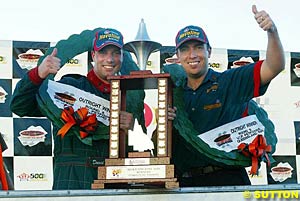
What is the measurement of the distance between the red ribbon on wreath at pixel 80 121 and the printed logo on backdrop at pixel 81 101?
0.13 m

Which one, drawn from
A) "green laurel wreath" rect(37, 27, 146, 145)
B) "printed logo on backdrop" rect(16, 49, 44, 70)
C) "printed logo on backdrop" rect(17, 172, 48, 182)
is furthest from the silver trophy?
"printed logo on backdrop" rect(17, 172, 48, 182)

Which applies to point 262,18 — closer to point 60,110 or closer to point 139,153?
point 139,153

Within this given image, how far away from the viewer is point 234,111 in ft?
26.6

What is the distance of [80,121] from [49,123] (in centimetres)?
114

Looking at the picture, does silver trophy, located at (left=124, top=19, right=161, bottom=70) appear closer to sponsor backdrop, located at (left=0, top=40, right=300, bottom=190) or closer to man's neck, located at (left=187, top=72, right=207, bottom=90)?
man's neck, located at (left=187, top=72, right=207, bottom=90)

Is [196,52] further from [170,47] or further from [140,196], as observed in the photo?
[140,196]

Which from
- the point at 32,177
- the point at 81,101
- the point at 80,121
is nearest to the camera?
the point at 80,121

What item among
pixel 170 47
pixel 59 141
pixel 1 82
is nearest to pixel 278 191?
pixel 59 141

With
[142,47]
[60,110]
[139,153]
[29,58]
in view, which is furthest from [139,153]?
[29,58]

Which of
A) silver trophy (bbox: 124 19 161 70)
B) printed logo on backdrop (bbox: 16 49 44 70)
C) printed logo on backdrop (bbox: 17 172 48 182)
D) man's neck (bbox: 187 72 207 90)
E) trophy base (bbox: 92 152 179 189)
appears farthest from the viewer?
printed logo on backdrop (bbox: 16 49 44 70)

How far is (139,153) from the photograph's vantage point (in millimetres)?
6207

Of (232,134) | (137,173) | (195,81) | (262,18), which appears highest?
(262,18)

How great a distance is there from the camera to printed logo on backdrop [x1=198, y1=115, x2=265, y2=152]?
801 cm

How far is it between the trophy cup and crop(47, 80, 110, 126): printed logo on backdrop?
110 cm
